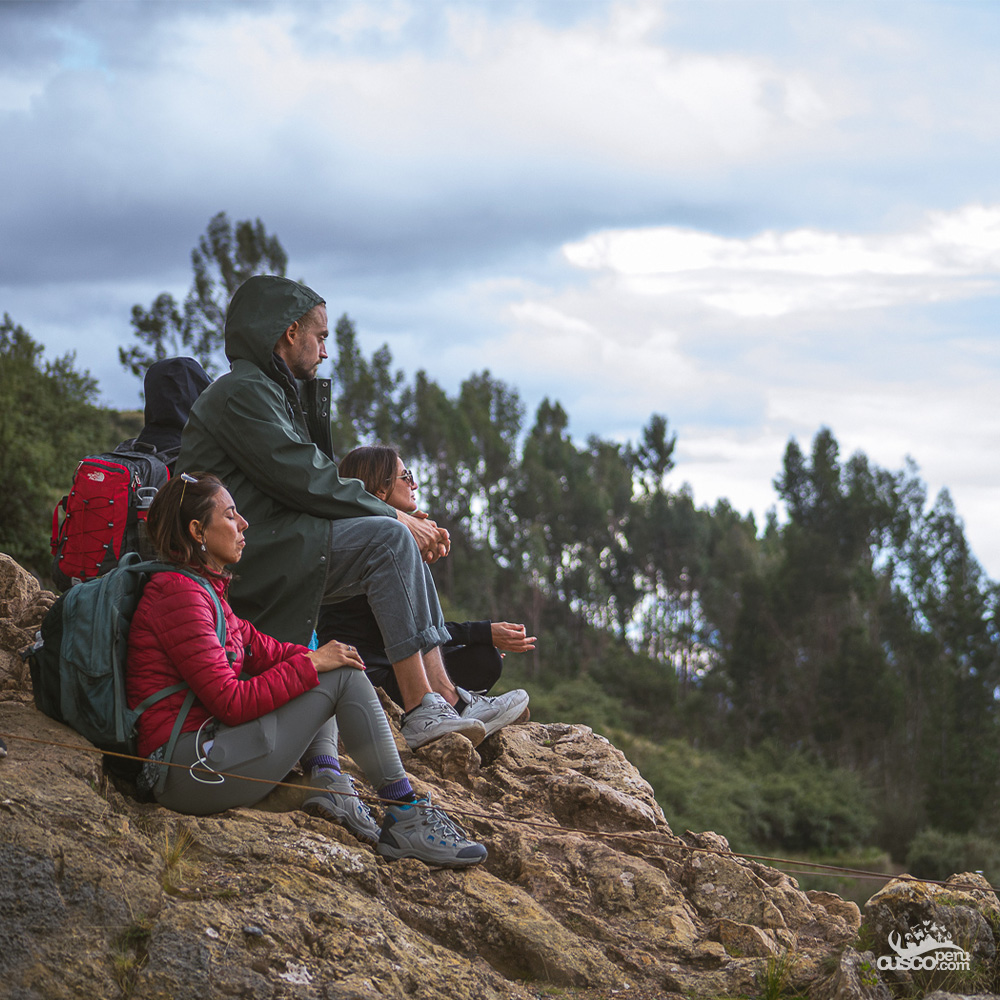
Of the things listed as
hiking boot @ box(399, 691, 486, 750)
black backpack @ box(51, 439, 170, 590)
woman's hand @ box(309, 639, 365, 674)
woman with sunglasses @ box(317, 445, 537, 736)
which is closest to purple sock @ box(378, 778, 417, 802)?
woman's hand @ box(309, 639, 365, 674)

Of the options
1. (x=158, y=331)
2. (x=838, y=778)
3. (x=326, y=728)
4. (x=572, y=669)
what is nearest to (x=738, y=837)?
(x=838, y=778)

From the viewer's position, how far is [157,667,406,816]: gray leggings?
352 centimetres

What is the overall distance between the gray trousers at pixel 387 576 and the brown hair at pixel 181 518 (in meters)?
0.77

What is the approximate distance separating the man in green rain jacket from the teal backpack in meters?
0.66

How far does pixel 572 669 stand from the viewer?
148 feet

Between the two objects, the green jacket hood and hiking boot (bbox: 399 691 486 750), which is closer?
the green jacket hood

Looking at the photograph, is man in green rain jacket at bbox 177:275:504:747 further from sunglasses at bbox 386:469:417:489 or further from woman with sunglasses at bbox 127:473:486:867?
sunglasses at bbox 386:469:417:489

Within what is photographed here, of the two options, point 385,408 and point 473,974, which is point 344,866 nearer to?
point 473,974

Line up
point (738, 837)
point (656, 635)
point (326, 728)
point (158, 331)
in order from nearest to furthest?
point (326, 728), point (738, 837), point (158, 331), point (656, 635)

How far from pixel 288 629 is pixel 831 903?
2867 mm

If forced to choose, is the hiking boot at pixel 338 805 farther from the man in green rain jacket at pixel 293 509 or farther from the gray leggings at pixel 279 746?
the man in green rain jacket at pixel 293 509

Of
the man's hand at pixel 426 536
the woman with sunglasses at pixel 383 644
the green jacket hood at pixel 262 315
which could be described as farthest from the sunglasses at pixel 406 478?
the green jacket hood at pixel 262 315

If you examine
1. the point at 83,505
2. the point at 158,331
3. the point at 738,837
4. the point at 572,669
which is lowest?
the point at 738,837

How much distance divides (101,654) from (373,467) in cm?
199
